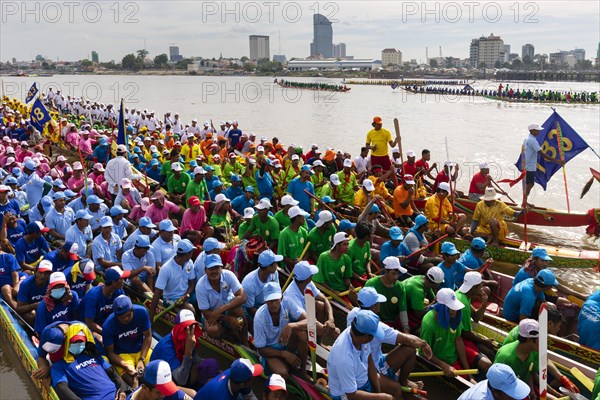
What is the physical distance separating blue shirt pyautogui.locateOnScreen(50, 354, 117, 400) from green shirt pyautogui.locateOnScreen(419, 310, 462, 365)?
9.76 feet

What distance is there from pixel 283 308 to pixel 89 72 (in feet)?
569

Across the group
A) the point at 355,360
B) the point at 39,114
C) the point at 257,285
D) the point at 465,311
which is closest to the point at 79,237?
the point at 257,285

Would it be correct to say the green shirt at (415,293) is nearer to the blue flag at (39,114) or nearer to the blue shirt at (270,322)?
the blue shirt at (270,322)

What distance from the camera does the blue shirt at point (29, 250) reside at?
722 cm

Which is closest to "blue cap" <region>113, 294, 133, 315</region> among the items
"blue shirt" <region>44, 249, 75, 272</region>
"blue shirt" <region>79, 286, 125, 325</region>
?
"blue shirt" <region>79, 286, 125, 325</region>

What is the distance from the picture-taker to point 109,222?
23.2ft

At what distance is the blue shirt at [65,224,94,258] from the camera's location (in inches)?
294

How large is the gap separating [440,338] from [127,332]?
305 centimetres

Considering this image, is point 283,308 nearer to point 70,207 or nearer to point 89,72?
point 70,207

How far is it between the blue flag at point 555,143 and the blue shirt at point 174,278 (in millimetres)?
7818

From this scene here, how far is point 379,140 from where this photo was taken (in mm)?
12234

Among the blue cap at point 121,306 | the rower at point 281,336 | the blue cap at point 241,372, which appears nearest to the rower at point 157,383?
the blue cap at point 241,372

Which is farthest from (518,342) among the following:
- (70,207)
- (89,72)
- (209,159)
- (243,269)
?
(89,72)

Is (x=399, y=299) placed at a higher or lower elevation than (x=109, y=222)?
lower
